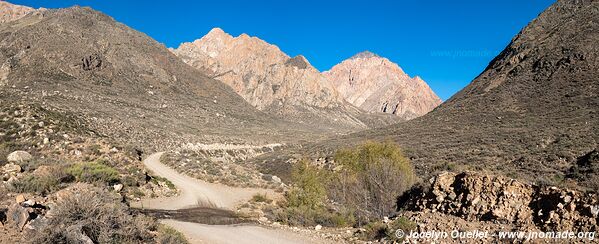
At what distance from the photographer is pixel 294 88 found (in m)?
200

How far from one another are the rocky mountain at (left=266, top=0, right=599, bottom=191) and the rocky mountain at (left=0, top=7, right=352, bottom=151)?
32989 millimetres

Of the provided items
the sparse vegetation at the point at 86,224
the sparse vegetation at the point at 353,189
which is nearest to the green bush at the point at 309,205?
the sparse vegetation at the point at 353,189

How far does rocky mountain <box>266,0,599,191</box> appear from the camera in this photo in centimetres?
3262

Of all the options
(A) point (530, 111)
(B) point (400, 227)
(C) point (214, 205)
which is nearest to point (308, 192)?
(C) point (214, 205)

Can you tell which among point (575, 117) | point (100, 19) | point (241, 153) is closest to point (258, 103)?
point (100, 19)

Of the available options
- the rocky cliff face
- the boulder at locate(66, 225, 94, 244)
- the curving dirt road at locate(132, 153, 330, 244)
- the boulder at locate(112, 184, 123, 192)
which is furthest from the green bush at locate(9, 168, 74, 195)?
the rocky cliff face

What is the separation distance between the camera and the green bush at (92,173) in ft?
51.6

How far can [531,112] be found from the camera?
47000 mm

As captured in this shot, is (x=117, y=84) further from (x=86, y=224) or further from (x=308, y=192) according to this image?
(x=86, y=224)

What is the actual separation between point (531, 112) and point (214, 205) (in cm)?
4192

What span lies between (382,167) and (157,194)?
39.7 feet

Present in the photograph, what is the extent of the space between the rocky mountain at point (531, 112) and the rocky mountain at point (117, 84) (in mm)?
32989

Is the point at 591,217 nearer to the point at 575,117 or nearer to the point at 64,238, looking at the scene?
the point at 64,238

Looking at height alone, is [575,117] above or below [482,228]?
above
